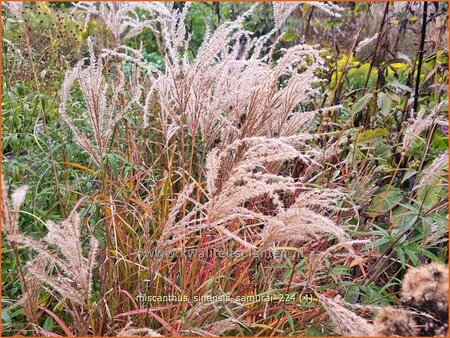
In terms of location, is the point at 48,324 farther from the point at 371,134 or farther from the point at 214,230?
the point at 371,134

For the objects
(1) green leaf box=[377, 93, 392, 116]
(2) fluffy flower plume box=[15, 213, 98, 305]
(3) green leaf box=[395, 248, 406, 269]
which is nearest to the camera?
(2) fluffy flower plume box=[15, 213, 98, 305]

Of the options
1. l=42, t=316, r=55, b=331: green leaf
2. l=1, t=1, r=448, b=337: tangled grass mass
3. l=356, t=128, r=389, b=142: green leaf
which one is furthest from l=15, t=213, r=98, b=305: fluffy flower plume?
l=356, t=128, r=389, b=142: green leaf

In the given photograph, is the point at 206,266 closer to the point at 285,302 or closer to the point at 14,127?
the point at 285,302

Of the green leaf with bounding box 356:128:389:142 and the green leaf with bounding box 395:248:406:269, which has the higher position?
the green leaf with bounding box 356:128:389:142

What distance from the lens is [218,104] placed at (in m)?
2.32

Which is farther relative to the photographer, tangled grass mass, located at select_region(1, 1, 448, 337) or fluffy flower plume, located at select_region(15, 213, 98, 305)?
tangled grass mass, located at select_region(1, 1, 448, 337)

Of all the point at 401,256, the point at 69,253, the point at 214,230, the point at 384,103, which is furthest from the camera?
the point at 384,103

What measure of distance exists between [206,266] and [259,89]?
74cm

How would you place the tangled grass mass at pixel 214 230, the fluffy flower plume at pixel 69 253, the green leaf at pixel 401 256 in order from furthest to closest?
the green leaf at pixel 401 256, the tangled grass mass at pixel 214 230, the fluffy flower plume at pixel 69 253

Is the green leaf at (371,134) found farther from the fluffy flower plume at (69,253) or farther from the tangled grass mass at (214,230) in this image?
the fluffy flower plume at (69,253)

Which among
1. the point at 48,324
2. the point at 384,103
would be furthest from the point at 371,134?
the point at 48,324

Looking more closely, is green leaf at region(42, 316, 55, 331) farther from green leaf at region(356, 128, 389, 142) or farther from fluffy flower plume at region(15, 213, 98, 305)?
green leaf at region(356, 128, 389, 142)

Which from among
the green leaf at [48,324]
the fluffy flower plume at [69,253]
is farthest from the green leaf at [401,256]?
the green leaf at [48,324]

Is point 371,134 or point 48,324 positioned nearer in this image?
point 48,324
